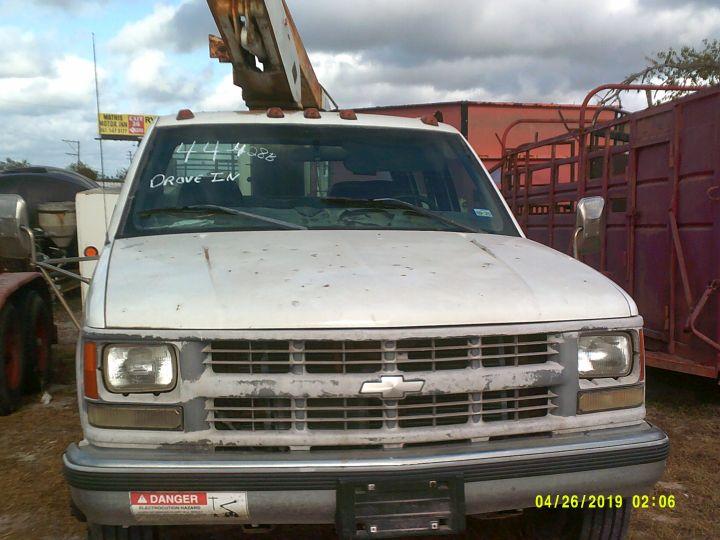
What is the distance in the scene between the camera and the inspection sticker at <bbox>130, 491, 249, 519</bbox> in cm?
209

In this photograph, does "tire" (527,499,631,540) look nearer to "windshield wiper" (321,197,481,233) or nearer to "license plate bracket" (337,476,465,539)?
"license plate bracket" (337,476,465,539)

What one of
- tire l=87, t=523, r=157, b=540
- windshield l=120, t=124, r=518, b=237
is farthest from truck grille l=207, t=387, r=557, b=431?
windshield l=120, t=124, r=518, b=237

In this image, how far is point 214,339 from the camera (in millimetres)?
2135

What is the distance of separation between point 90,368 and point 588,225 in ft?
7.54

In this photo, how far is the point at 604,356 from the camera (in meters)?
2.41

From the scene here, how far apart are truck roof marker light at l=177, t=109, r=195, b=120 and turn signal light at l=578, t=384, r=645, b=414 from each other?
2.42 metres

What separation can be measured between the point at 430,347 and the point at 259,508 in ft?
2.43

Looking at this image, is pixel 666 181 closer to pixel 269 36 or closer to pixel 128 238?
pixel 269 36

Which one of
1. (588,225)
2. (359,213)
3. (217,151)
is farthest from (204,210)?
(588,225)

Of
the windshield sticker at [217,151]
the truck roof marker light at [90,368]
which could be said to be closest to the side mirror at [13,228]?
the windshield sticker at [217,151]

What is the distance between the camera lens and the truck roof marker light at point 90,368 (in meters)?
2.18

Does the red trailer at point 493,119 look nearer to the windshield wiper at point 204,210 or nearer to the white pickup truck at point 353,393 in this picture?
the windshield wiper at point 204,210

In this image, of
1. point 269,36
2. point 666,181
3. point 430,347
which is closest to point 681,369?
point 666,181

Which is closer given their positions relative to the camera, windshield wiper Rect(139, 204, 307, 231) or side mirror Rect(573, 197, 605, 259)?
windshield wiper Rect(139, 204, 307, 231)
